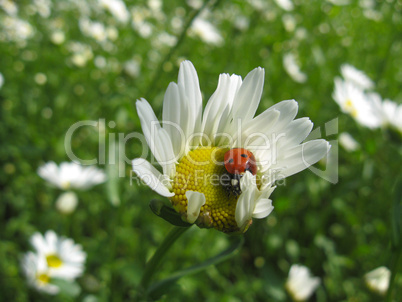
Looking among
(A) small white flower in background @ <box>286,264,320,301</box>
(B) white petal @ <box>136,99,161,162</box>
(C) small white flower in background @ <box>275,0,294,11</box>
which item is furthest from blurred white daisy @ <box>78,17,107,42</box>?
(B) white petal @ <box>136,99,161,162</box>

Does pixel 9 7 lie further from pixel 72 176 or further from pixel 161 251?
pixel 161 251

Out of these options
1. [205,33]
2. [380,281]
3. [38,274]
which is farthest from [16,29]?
[380,281]

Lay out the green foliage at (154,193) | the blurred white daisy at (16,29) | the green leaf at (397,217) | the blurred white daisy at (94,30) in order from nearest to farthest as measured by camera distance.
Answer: the green leaf at (397,217) < the green foliage at (154,193) < the blurred white daisy at (16,29) < the blurred white daisy at (94,30)

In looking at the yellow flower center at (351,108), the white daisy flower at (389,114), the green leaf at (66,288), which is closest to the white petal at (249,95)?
the green leaf at (66,288)

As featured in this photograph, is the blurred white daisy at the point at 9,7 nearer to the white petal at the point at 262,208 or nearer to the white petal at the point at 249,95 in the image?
the white petal at the point at 249,95

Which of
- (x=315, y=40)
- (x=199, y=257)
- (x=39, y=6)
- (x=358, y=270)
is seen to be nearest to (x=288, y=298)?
(x=199, y=257)

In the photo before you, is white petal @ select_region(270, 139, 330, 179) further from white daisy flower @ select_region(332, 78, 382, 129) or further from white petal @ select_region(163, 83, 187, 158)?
white daisy flower @ select_region(332, 78, 382, 129)

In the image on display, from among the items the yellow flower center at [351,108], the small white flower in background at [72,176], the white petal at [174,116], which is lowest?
the white petal at [174,116]
